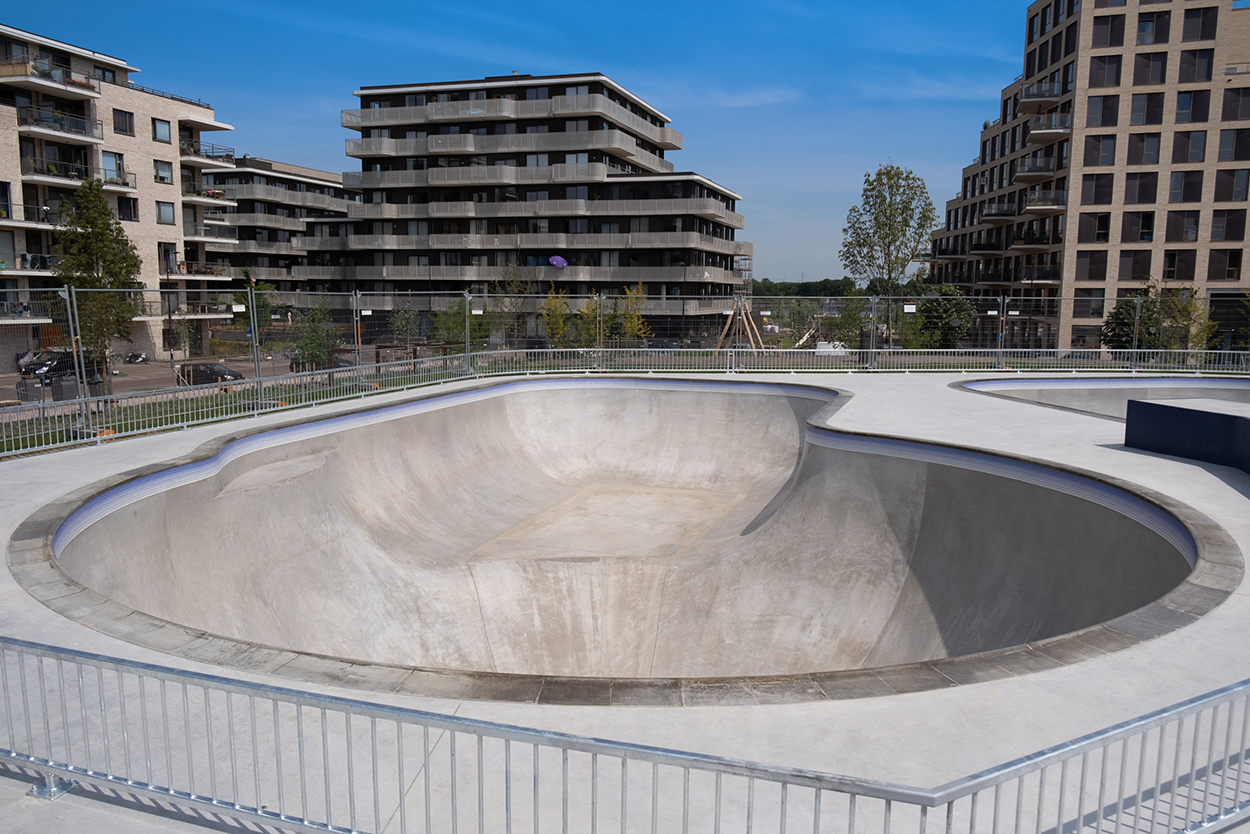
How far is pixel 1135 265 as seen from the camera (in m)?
47.6

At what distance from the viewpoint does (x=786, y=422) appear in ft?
65.9

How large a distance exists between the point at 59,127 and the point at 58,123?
0.26 meters

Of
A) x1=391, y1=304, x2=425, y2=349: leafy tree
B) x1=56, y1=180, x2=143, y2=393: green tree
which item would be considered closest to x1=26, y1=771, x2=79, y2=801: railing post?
x1=391, y1=304, x2=425, y2=349: leafy tree

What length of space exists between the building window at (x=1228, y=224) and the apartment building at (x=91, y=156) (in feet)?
196

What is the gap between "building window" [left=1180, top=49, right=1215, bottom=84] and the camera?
146 feet

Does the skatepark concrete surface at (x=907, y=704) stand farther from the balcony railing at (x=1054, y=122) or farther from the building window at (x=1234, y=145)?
the balcony railing at (x=1054, y=122)

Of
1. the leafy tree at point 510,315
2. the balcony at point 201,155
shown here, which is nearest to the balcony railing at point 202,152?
the balcony at point 201,155

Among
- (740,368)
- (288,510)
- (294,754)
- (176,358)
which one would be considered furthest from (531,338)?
(294,754)

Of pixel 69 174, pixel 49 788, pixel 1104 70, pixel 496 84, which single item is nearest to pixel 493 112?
pixel 496 84

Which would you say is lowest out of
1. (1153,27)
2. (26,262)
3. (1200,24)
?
(26,262)

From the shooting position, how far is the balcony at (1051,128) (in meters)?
48.8

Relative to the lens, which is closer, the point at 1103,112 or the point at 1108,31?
the point at 1108,31

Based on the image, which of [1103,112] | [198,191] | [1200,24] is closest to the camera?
[1200,24]

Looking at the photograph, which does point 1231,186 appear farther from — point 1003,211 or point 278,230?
point 278,230
